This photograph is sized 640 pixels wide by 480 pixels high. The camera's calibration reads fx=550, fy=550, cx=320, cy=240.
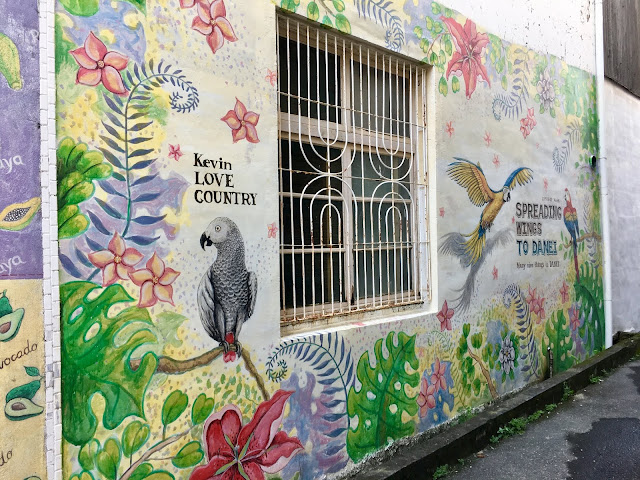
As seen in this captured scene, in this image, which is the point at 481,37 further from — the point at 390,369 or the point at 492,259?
the point at 390,369

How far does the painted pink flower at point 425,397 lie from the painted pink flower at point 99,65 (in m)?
2.98

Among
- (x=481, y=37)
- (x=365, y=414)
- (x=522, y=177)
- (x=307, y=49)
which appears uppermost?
(x=481, y=37)

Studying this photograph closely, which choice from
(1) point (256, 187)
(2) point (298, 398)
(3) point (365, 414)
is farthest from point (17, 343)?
(3) point (365, 414)

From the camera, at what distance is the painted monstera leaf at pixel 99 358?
7.86 feet

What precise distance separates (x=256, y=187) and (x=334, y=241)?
2.69 ft

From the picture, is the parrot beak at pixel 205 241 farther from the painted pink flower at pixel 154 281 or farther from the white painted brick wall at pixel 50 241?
the white painted brick wall at pixel 50 241

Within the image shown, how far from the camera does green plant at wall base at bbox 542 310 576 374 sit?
5910 mm

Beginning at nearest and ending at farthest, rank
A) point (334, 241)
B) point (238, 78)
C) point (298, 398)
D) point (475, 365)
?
point (238, 78) → point (298, 398) → point (334, 241) → point (475, 365)

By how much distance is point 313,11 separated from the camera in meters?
3.44

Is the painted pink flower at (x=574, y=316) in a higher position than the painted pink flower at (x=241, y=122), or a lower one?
lower

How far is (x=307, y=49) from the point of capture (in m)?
3.52

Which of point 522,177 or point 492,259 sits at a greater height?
point 522,177

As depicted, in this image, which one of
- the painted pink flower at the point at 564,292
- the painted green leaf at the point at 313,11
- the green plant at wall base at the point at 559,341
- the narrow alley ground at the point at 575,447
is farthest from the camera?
the painted pink flower at the point at 564,292

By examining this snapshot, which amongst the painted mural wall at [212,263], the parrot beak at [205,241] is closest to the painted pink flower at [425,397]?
the painted mural wall at [212,263]
